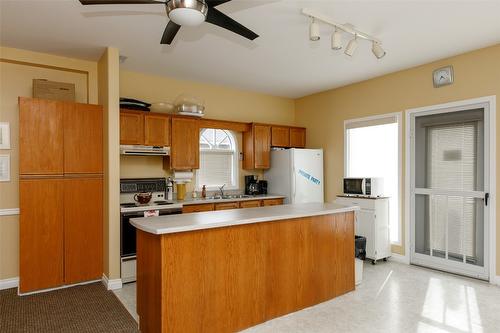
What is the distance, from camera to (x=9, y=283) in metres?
3.79

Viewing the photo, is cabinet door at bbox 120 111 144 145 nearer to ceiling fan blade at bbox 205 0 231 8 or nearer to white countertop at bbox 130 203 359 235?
white countertop at bbox 130 203 359 235

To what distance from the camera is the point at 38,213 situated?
3.64 meters

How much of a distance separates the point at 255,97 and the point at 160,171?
2.43 m

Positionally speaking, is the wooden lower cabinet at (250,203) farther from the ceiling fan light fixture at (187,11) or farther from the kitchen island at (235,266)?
the ceiling fan light fixture at (187,11)

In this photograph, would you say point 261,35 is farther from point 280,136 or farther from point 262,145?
point 280,136

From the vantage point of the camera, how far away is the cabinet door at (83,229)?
380cm

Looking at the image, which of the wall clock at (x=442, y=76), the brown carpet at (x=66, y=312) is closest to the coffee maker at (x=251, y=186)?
the brown carpet at (x=66, y=312)

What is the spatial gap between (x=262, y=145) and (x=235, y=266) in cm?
337

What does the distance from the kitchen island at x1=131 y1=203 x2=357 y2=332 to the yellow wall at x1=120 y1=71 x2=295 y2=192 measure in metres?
2.24

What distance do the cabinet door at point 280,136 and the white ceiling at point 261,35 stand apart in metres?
1.24

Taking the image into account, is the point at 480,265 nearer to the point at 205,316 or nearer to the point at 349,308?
the point at 349,308

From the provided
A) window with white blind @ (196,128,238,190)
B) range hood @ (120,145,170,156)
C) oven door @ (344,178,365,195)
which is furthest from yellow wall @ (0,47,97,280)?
oven door @ (344,178,365,195)

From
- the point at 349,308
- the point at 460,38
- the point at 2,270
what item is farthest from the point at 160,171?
the point at 460,38

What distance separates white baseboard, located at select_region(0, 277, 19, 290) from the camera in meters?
3.75
